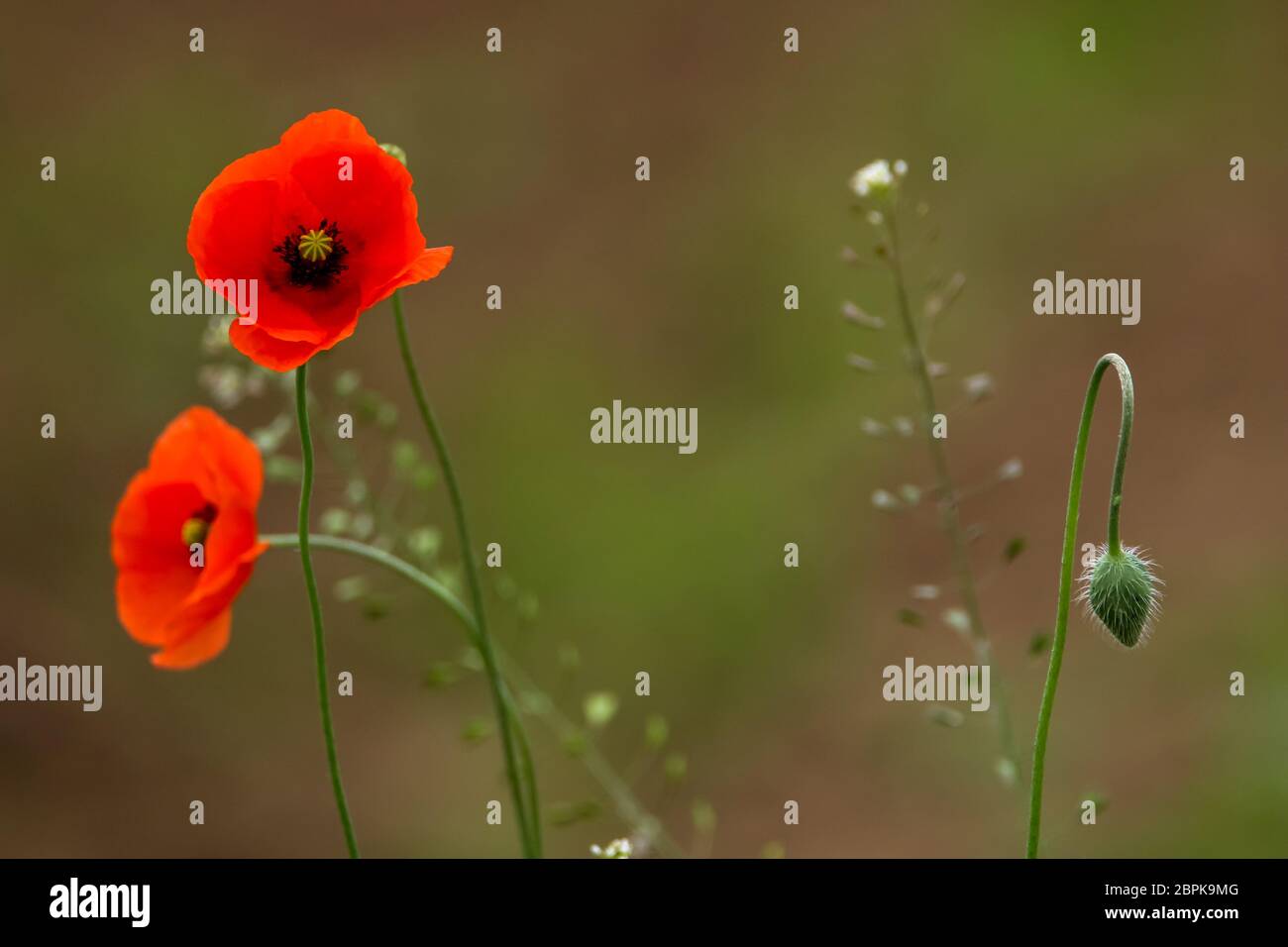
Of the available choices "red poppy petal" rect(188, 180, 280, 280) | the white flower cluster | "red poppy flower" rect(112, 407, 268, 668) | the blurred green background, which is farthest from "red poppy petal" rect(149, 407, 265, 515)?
the blurred green background

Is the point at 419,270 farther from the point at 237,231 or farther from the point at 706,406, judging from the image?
the point at 706,406

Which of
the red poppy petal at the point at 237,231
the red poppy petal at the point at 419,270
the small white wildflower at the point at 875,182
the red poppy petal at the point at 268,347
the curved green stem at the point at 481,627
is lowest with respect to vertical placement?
the curved green stem at the point at 481,627

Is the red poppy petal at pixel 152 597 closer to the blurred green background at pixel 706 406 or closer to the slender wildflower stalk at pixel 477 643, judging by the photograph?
the slender wildflower stalk at pixel 477 643

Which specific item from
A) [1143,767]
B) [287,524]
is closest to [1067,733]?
[1143,767]

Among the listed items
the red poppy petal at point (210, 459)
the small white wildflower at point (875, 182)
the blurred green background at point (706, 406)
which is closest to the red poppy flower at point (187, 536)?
the red poppy petal at point (210, 459)

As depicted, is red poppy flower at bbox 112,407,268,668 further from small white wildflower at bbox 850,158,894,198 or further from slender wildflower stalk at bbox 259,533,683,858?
small white wildflower at bbox 850,158,894,198
